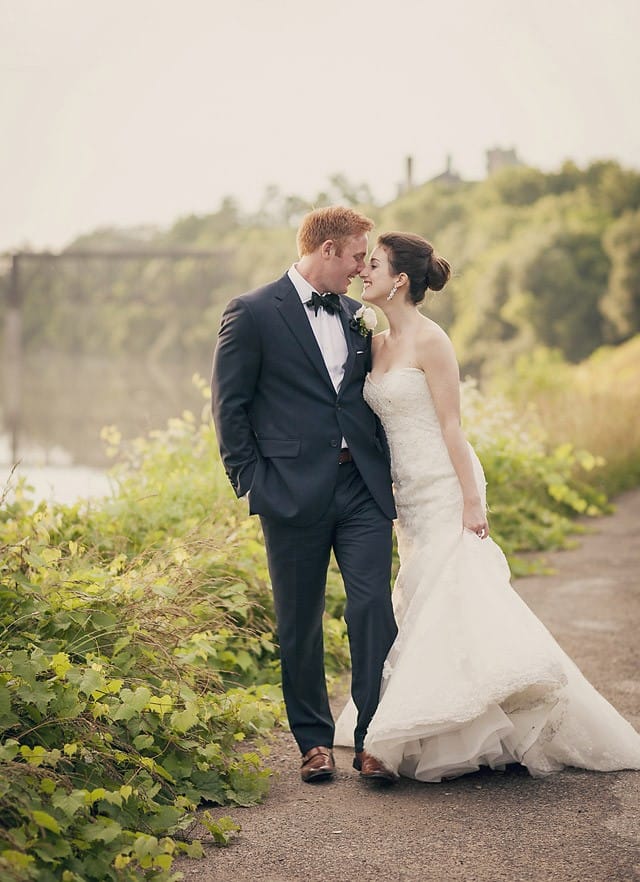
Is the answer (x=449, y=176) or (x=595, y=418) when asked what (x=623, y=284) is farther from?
(x=449, y=176)

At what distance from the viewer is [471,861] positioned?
3.34 m

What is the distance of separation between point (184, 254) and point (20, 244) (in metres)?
13.6

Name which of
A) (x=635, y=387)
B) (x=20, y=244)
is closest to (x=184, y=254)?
(x=20, y=244)

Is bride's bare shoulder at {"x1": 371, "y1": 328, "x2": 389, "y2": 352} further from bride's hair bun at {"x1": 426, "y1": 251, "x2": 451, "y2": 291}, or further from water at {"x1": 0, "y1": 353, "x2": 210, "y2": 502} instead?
water at {"x1": 0, "y1": 353, "x2": 210, "y2": 502}

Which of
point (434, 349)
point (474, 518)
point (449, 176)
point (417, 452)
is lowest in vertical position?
point (474, 518)

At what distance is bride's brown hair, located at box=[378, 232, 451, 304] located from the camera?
14.3 ft

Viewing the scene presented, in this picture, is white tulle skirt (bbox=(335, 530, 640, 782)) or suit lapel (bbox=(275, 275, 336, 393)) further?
suit lapel (bbox=(275, 275, 336, 393))

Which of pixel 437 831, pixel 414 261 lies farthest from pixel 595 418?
pixel 437 831

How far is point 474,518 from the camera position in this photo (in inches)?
166

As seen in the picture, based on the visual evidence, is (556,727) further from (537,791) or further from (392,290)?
(392,290)

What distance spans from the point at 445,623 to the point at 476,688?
0.96 ft

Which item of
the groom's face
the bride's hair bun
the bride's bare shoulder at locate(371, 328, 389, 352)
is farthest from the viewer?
the bride's bare shoulder at locate(371, 328, 389, 352)

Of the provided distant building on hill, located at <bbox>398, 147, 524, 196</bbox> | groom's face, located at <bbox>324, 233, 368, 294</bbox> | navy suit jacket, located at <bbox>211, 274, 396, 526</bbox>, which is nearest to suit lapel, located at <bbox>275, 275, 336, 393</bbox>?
navy suit jacket, located at <bbox>211, 274, 396, 526</bbox>

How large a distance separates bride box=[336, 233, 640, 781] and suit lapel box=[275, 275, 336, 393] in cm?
30
